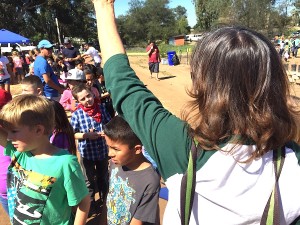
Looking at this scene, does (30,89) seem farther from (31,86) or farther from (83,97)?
(83,97)

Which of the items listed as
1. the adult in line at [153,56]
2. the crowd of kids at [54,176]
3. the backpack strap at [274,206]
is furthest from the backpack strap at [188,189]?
the adult in line at [153,56]

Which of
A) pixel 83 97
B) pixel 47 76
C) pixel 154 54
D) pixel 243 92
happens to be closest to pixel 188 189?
pixel 243 92

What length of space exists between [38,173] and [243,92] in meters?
1.43

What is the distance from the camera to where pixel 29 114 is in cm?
195

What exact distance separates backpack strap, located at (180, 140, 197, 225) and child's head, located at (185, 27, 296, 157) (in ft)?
0.16

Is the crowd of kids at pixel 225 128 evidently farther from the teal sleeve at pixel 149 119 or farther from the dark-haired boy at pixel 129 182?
the dark-haired boy at pixel 129 182

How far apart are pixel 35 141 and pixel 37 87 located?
1.73 metres

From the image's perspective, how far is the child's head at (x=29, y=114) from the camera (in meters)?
1.93

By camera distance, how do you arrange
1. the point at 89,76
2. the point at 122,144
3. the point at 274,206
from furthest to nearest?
the point at 89,76 → the point at 122,144 → the point at 274,206

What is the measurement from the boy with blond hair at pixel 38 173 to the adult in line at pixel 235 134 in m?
1.10

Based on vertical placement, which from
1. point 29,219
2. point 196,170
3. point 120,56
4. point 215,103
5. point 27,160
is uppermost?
point 120,56

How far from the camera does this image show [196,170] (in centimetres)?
93

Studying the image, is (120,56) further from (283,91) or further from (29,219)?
(29,219)

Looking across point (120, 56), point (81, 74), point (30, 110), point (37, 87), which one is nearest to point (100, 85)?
point (81, 74)
